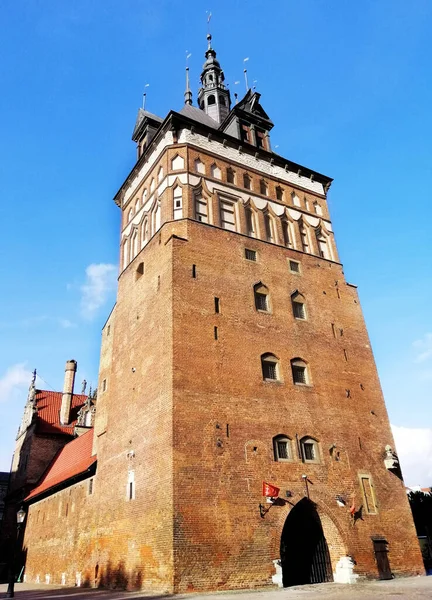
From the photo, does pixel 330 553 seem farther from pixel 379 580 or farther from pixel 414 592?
pixel 414 592

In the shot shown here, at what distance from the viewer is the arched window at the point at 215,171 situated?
2273 centimetres

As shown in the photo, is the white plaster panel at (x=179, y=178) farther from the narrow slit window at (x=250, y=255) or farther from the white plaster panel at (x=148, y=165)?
the narrow slit window at (x=250, y=255)

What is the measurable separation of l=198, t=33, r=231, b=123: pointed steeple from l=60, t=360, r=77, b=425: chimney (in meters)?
21.4

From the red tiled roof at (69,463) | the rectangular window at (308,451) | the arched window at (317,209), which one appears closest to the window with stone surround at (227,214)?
the arched window at (317,209)

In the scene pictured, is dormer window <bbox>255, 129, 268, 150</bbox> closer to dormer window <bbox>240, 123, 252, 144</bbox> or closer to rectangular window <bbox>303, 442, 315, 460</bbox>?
dormer window <bbox>240, 123, 252, 144</bbox>

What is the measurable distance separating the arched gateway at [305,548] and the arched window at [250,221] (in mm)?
11583

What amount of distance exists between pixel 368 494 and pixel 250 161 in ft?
53.4

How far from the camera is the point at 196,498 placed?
14.4 m

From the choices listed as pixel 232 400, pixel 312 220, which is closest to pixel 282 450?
pixel 232 400

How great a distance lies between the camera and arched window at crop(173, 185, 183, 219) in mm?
20703

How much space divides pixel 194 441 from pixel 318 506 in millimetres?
5192

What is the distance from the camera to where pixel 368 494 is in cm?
1819

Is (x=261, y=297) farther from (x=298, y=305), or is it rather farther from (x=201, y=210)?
(x=201, y=210)

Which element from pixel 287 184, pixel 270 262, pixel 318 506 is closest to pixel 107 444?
pixel 318 506
